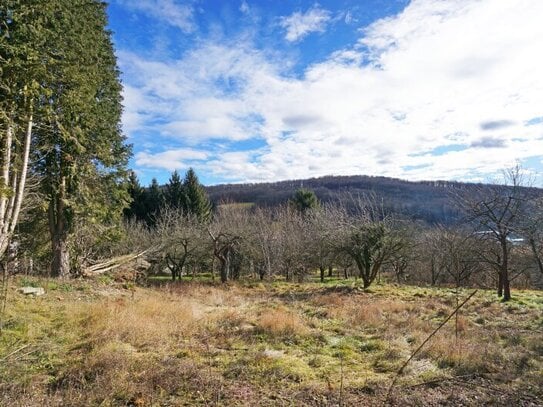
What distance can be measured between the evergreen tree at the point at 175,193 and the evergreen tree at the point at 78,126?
29792mm

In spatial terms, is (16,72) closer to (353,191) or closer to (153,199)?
(153,199)

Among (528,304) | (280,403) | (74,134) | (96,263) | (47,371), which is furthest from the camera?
(96,263)

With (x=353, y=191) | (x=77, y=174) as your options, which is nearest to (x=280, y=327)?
(x=77, y=174)

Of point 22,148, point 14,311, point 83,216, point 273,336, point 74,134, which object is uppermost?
point 74,134

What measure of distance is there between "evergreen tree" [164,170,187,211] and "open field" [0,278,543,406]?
1380 inches

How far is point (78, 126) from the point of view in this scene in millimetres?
12852

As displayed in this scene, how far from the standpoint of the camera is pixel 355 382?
18.5 feet

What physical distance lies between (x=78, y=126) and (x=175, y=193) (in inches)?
1368

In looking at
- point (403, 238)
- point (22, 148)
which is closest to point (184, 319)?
point (22, 148)

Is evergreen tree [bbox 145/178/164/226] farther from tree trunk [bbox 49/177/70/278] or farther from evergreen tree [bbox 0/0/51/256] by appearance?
evergreen tree [bbox 0/0/51/256]

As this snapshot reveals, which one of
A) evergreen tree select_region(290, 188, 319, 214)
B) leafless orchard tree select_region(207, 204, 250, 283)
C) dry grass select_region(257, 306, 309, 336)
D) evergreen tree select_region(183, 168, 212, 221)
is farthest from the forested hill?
dry grass select_region(257, 306, 309, 336)

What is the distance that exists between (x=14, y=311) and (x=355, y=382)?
25.9ft

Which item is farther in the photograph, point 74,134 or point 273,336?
point 74,134

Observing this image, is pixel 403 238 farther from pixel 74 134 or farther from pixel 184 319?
pixel 74 134
